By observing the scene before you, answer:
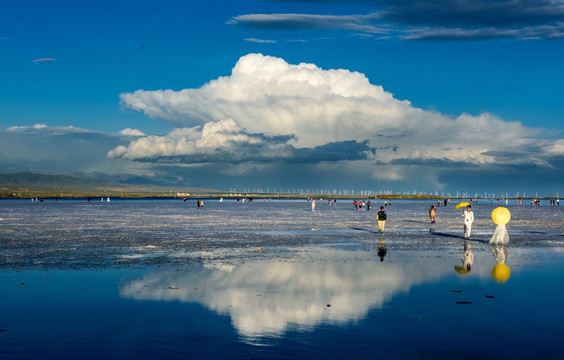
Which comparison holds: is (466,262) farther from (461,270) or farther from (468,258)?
(461,270)

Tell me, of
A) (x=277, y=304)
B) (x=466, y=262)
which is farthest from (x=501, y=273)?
(x=277, y=304)

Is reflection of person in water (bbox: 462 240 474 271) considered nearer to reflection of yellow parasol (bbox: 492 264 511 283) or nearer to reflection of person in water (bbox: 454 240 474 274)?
reflection of person in water (bbox: 454 240 474 274)

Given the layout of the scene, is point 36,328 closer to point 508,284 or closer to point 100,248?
point 508,284

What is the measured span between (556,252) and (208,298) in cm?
1952

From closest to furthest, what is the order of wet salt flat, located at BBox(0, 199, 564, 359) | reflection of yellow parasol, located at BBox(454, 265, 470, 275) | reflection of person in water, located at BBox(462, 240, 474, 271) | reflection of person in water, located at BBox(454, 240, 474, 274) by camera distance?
wet salt flat, located at BBox(0, 199, 564, 359), reflection of yellow parasol, located at BBox(454, 265, 470, 275), reflection of person in water, located at BBox(454, 240, 474, 274), reflection of person in water, located at BBox(462, 240, 474, 271)

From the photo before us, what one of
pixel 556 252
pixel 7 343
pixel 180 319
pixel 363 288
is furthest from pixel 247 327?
pixel 556 252

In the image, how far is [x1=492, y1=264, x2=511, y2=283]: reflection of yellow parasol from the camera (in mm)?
18781

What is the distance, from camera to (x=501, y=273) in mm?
20141

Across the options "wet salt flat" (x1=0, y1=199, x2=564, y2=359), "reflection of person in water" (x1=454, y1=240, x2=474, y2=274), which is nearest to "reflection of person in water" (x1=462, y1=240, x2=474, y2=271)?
"reflection of person in water" (x1=454, y1=240, x2=474, y2=274)

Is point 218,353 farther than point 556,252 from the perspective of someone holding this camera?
No

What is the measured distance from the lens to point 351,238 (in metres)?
35.6

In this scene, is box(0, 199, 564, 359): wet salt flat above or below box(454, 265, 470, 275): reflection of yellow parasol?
below

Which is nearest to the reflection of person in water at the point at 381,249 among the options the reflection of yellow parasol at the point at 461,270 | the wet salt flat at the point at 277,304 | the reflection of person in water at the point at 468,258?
the wet salt flat at the point at 277,304

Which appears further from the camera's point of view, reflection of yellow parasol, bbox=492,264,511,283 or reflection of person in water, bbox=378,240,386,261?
reflection of person in water, bbox=378,240,386,261
